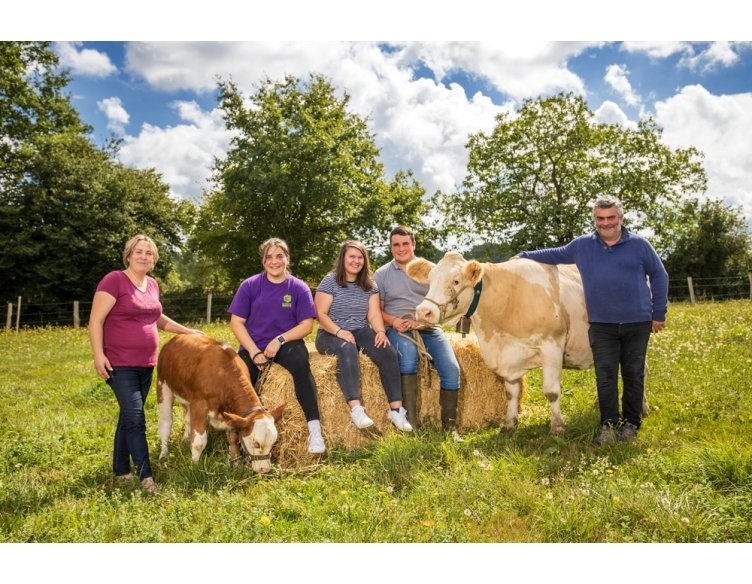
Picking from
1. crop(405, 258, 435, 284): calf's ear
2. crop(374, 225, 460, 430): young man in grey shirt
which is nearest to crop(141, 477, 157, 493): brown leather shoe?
crop(374, 225, 460, 430): young man in grey shirt

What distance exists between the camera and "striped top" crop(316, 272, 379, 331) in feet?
19.5

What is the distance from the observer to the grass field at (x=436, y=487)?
3.55 metres

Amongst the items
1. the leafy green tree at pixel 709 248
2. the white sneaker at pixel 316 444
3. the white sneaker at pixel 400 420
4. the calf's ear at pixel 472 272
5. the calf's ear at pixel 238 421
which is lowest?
the white sneaker at pixel 316 444

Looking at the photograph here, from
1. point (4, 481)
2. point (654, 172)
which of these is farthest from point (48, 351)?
point (654, 172)

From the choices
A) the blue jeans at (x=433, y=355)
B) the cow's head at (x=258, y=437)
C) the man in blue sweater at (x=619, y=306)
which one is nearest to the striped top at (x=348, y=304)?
the blue jeans at (x=433, y=355)

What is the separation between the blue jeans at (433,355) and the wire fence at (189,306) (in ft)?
58.6

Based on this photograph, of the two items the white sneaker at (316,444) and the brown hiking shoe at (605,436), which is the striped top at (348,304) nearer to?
the white sneaker at (316,444)

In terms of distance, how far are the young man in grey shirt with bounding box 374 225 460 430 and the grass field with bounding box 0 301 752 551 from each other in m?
0.44

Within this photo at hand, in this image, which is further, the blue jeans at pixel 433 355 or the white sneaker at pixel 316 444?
the blue jeans at pixel 433 355

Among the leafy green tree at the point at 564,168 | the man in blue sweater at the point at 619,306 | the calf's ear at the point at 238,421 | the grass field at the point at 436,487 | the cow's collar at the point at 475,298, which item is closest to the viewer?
the grass field at the point at 436,487

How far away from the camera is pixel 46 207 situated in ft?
86.3

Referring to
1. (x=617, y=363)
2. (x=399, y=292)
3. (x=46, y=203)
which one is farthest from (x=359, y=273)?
(x=46, y=203)

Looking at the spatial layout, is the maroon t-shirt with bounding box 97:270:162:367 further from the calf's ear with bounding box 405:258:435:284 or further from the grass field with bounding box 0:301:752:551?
the calf's ear with bounding box 405:258:435:284

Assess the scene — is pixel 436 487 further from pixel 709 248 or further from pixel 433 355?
pixel 709 248
